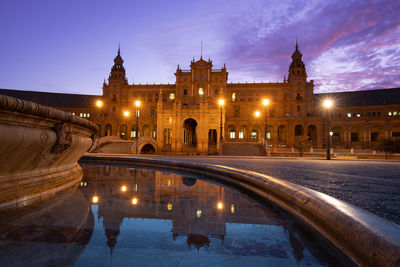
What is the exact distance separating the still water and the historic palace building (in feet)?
138

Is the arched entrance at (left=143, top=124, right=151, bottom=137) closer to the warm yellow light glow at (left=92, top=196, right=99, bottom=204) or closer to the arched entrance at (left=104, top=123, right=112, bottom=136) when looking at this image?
the arched entrance at (left=104, top=123, right=112, bottom=136)

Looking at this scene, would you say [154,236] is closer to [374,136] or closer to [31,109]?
[31,109]

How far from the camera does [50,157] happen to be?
13.6 ft

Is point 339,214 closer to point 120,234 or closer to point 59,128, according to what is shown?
point 120,234

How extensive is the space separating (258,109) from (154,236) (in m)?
61.3

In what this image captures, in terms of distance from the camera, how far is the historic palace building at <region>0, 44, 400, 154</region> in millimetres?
52875

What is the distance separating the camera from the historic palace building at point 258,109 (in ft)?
173

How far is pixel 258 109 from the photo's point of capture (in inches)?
2392

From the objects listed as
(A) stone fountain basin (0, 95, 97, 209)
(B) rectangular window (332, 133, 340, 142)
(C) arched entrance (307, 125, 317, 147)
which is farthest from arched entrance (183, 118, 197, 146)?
(B) rectangular window (332, 133, 340, 142)

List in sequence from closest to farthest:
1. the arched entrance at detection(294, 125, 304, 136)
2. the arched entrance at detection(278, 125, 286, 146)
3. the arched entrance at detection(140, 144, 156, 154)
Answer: the arched entrance at detection(140, 144, 156, 154)
the arched entrance at detection(278, 125, 286, 146)
the arched entrance at detection(294, 125, 304, 136)

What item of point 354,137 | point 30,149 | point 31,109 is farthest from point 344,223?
point 354,137

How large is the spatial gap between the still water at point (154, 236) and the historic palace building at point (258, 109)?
1653 inches

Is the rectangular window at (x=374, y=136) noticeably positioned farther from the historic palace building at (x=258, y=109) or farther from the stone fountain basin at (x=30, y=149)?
the stone fountain basin at (x=30, y=149)

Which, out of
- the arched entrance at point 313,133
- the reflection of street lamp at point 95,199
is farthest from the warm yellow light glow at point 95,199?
the arched entrance at point 313,133
